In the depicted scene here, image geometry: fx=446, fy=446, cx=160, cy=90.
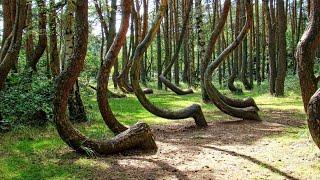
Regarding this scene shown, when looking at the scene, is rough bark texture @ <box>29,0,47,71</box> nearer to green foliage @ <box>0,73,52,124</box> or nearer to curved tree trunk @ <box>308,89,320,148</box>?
green foliage @ <box>0,73,52,124</box>

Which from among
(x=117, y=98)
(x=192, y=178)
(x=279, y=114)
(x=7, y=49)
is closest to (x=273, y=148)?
(x=192, y=178)

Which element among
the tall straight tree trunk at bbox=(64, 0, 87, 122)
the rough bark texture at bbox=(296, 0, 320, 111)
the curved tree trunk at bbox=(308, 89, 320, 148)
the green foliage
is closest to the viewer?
the curved tree trunk at bbox=(308, 89, 320, 148)

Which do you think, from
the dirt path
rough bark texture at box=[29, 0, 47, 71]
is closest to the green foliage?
rough bark texture at box=[29, 0, 47, 71]

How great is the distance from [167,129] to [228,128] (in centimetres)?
165

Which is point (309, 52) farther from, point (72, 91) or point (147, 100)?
point (72, 91)

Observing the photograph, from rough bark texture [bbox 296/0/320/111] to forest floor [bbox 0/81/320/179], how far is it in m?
1.43

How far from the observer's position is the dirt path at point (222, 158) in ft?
23.0

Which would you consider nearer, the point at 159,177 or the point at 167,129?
the point at 159,177

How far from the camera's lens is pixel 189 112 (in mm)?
12078

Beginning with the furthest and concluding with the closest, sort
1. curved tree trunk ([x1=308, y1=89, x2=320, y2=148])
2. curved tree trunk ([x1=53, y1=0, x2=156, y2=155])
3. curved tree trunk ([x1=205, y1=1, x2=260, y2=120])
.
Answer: curved tree trunk ([x1=205, y1=1, x2=260, y2=120]), curved tree trunk ([x1=53, y1=0, x2=156, y2=155]), curved tree trunk ([x1=308, y1=89, x2=320, y2=148])

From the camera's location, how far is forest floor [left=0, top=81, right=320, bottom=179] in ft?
23.1

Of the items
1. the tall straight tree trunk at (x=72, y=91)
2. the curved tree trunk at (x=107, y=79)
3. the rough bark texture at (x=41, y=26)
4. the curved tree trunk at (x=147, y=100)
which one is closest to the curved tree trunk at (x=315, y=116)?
the curved tree trunk at (x=107, y=79)

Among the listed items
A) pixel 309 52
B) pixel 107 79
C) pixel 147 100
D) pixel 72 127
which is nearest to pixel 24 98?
pixel 147 100

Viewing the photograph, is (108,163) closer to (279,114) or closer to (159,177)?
(159,177)
